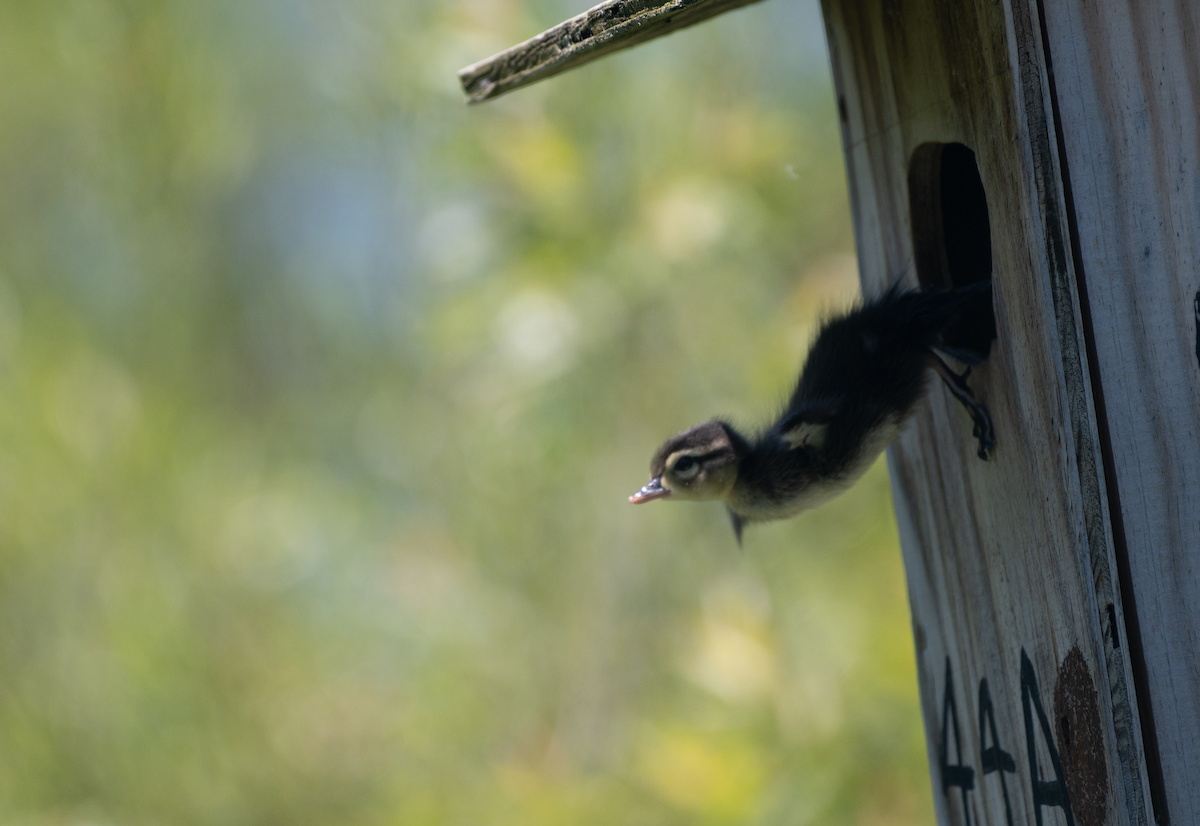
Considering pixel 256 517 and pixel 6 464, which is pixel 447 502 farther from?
pixel 6 464

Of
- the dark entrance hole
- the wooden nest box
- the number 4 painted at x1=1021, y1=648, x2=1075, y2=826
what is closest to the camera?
the wooden nest box

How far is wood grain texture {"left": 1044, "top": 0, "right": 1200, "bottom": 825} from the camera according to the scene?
65.3 inches

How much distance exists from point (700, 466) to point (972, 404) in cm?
53

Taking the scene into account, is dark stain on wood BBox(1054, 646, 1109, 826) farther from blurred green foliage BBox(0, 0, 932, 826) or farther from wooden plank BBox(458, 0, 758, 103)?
blurred green foliage BBox(0, 0, 932, 826)

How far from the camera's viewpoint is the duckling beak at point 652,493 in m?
2.32

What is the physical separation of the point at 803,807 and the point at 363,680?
2652 millimetres

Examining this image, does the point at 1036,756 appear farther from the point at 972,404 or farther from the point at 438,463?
the point at 438,463

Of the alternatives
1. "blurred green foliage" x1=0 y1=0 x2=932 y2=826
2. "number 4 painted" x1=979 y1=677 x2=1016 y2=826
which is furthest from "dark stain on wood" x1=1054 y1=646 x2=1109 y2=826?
"blurred green foliage" x1=0 y1=0 x2=932 y2=826

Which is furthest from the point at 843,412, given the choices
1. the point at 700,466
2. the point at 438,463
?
the point at 438,463

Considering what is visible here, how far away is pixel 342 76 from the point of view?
5.86m

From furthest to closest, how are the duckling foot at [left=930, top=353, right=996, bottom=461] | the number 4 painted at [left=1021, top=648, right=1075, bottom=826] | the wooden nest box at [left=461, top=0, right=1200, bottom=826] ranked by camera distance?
the duckling foot at [left=930, top=353, right=996, bottom=461]
the number 4 painted at [left=1021, top=648, right=1075, bottom=826]
the wooden nest box at [left=461, top=0, right=1200, bottom=826]

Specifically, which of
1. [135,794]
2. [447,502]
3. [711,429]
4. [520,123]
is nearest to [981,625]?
[711,429]

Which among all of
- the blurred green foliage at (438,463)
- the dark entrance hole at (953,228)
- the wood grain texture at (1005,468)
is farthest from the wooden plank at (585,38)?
the blurred green foliage at (438,463)

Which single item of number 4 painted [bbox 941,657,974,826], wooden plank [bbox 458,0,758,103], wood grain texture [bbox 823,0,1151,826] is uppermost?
wooden plank [bbox 458,0,758,103]
